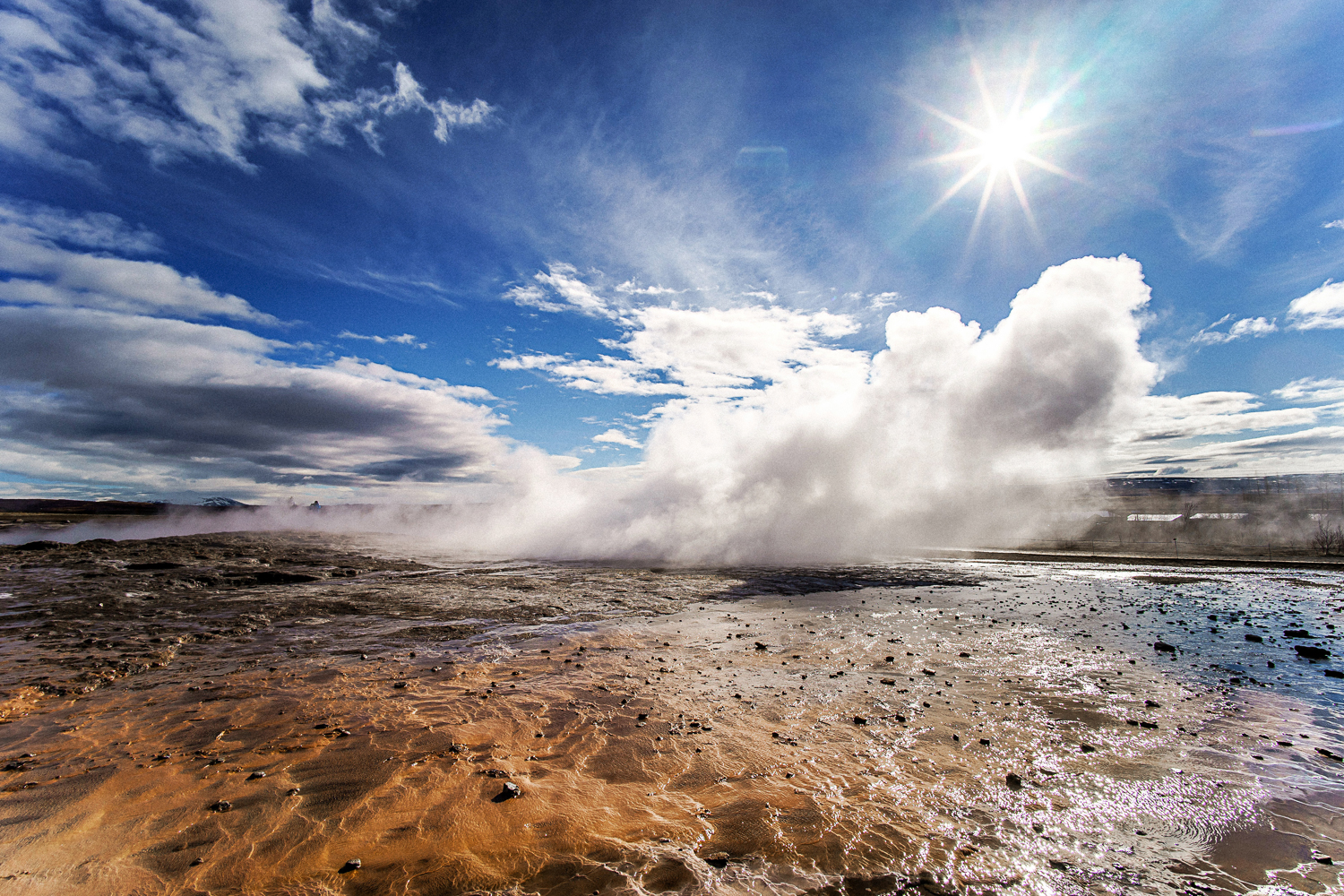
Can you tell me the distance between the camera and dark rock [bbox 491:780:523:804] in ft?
16.5

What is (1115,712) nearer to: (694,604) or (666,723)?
(666,723)

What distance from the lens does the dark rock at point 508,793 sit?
5.02 meters

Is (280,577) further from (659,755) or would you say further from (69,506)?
(69,506)

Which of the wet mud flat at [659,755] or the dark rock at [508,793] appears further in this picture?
the dark rock at [508,793]

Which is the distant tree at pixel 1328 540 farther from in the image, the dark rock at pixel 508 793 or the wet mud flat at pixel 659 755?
the dark rock at pixel 508 793

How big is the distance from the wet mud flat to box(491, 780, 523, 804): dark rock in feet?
0.10

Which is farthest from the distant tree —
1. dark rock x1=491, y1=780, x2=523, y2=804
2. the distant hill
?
the distant hill

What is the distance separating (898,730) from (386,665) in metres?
8.86

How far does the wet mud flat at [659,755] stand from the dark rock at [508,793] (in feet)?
0.10

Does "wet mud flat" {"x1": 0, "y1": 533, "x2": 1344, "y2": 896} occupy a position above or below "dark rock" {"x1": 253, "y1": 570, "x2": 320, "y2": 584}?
above

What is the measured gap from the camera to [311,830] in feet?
14.7

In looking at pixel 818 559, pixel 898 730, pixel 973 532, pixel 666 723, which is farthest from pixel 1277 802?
pixel 973 532

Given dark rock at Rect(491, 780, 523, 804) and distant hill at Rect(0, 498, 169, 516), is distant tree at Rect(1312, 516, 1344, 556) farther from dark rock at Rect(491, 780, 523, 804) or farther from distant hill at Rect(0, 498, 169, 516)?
distant hill at Rect(0, 498, 169, 516)

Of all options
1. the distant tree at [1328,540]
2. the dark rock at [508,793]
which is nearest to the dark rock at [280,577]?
the dark rock at [508,793]
